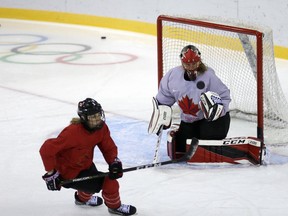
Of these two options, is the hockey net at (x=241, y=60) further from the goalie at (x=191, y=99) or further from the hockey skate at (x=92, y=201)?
the hockey skate at (x=92, y=201)

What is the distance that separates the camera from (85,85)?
607 centimetres

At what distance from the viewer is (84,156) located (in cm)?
292

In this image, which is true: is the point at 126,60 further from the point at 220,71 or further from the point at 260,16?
the point at 220,71

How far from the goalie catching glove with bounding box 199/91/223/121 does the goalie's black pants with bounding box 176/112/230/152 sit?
5.3 inches

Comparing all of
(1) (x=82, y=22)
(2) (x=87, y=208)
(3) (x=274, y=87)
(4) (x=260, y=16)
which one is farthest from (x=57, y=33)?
(2) (x=87, y=208)

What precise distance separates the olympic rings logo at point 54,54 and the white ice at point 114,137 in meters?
0.01

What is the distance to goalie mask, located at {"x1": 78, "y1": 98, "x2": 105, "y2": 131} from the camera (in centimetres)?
277

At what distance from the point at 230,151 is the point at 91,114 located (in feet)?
3.72

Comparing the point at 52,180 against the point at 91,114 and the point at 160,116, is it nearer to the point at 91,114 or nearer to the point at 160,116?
the point at 91,114

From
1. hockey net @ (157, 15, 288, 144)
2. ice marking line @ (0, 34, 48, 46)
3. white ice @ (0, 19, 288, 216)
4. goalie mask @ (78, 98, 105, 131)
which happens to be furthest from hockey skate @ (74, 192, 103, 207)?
ice marking line @ (0, 34, 48, 46)

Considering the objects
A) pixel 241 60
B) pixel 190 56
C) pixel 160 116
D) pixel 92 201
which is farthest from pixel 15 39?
pixel 92 201

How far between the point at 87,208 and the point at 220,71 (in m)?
1.96

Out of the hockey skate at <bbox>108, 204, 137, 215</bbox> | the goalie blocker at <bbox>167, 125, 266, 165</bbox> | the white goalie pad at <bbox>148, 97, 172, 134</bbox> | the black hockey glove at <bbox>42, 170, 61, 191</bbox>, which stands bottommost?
the hockey skate at <bbox>108, 204, 137, 215</bbox>

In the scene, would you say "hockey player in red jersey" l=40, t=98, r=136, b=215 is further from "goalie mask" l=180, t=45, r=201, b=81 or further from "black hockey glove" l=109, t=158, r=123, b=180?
"goalie mask" l=180, t=45, r=201, b=81
